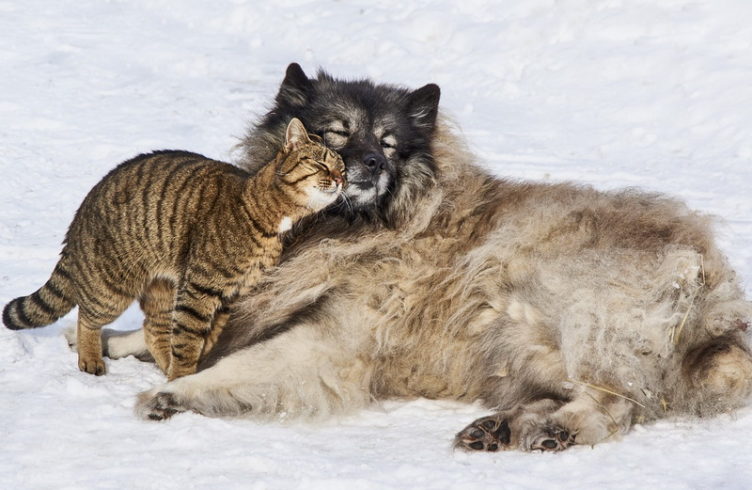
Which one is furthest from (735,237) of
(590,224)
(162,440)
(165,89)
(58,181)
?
(165,89)

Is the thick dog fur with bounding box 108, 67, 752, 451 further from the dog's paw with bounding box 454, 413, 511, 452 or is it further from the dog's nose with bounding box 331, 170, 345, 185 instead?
the dog's nose with bounding box 331, 170, 345, 185

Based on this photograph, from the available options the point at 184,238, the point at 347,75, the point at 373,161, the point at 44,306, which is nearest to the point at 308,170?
the point at 373,161

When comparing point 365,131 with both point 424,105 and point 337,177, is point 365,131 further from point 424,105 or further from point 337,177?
point 337,177

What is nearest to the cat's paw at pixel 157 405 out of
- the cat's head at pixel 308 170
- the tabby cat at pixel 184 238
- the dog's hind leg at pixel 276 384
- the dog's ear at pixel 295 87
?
the dog's hind leg at pixel 276 384

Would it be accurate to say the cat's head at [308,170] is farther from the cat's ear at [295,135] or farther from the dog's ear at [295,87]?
the dog's ear at [295,87]

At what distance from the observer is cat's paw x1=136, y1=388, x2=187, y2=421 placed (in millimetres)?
4195

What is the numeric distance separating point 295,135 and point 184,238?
2.35 ft

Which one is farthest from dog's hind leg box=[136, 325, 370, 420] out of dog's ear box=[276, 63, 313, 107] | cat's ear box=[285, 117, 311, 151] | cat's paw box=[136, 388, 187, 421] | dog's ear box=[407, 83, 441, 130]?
dog's ear box=[407, 83, 441, 130]

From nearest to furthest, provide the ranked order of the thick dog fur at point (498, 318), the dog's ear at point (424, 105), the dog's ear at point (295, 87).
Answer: the thick dog fur at point (498, 318)
the dog's ear at point (295, 87)
the dog's ear at point (424, 105)

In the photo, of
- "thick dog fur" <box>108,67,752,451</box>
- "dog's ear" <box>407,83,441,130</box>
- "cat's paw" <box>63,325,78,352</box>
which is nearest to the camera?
"thick dog fur" <box>108,67,752,451</box>

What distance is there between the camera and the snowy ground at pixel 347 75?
3699 millimetres

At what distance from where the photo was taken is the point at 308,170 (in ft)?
14.7

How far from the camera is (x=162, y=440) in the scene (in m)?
3.91

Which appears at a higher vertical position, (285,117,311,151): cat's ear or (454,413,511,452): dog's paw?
(285,117,311,151): cat's ear
